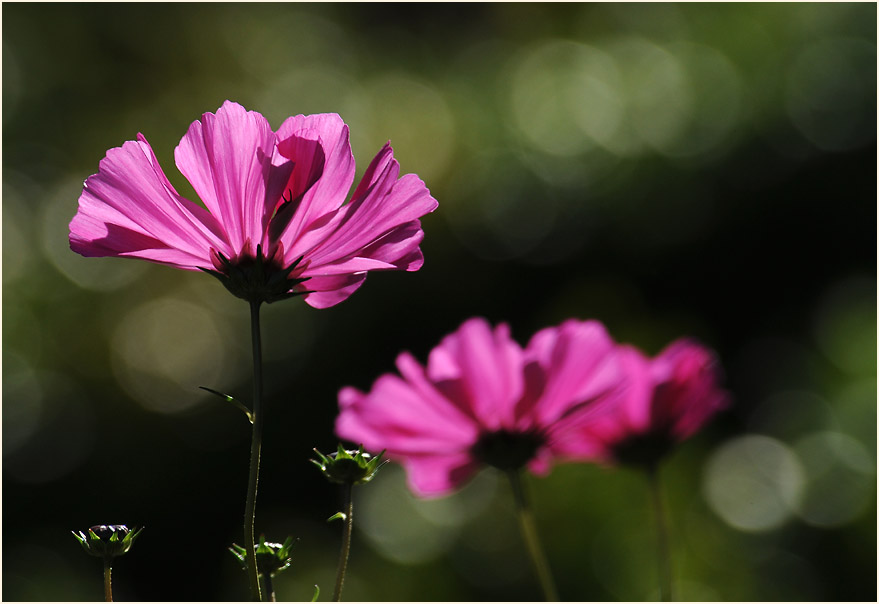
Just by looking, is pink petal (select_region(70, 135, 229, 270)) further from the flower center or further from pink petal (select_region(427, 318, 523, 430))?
pink petal (select_region(427, 318, 523, 430))

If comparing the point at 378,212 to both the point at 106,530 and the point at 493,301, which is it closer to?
the point at 106,530

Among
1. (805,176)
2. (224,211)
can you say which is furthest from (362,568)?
(805,176)

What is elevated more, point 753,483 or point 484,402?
point 484,402

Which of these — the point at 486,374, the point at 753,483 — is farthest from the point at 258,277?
the point at 753,483

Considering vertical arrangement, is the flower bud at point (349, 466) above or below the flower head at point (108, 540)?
above

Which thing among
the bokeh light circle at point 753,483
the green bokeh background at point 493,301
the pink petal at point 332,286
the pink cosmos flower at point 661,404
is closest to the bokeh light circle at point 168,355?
the green bokeh background at point 493,301

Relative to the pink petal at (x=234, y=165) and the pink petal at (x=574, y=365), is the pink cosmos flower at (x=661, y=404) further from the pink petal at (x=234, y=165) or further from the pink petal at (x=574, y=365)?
the pink petal at (x=234, y=165)
